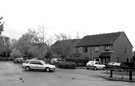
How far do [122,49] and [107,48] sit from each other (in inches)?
172

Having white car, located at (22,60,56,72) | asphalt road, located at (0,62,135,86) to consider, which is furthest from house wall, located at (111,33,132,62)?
asphalt road, located at (0,62,135,86)

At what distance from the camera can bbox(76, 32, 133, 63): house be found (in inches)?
1895

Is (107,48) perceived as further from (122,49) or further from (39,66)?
(39,66)

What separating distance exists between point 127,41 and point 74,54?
45.9 ft

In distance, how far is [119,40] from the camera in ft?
164

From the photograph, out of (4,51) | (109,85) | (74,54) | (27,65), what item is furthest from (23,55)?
(109,85)

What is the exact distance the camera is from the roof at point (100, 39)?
4978 cm

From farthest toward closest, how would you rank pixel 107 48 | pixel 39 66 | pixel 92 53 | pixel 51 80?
pixel 92 53
pixel 107 48
pixel 39 66
pixel 51 80

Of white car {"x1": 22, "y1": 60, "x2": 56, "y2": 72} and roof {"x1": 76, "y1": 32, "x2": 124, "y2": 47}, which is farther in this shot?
roof {"x1": 76, "y1": 32, "x2": 124, "y2": 47}

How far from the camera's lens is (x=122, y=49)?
167 ft

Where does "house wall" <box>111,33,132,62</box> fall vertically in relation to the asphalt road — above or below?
above

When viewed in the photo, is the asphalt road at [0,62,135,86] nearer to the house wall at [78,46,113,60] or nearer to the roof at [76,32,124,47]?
the house wall at [78,46,113,60]

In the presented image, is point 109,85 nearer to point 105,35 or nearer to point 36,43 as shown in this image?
point 36,43

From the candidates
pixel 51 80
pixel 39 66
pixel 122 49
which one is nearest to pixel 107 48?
pixel 122 49
